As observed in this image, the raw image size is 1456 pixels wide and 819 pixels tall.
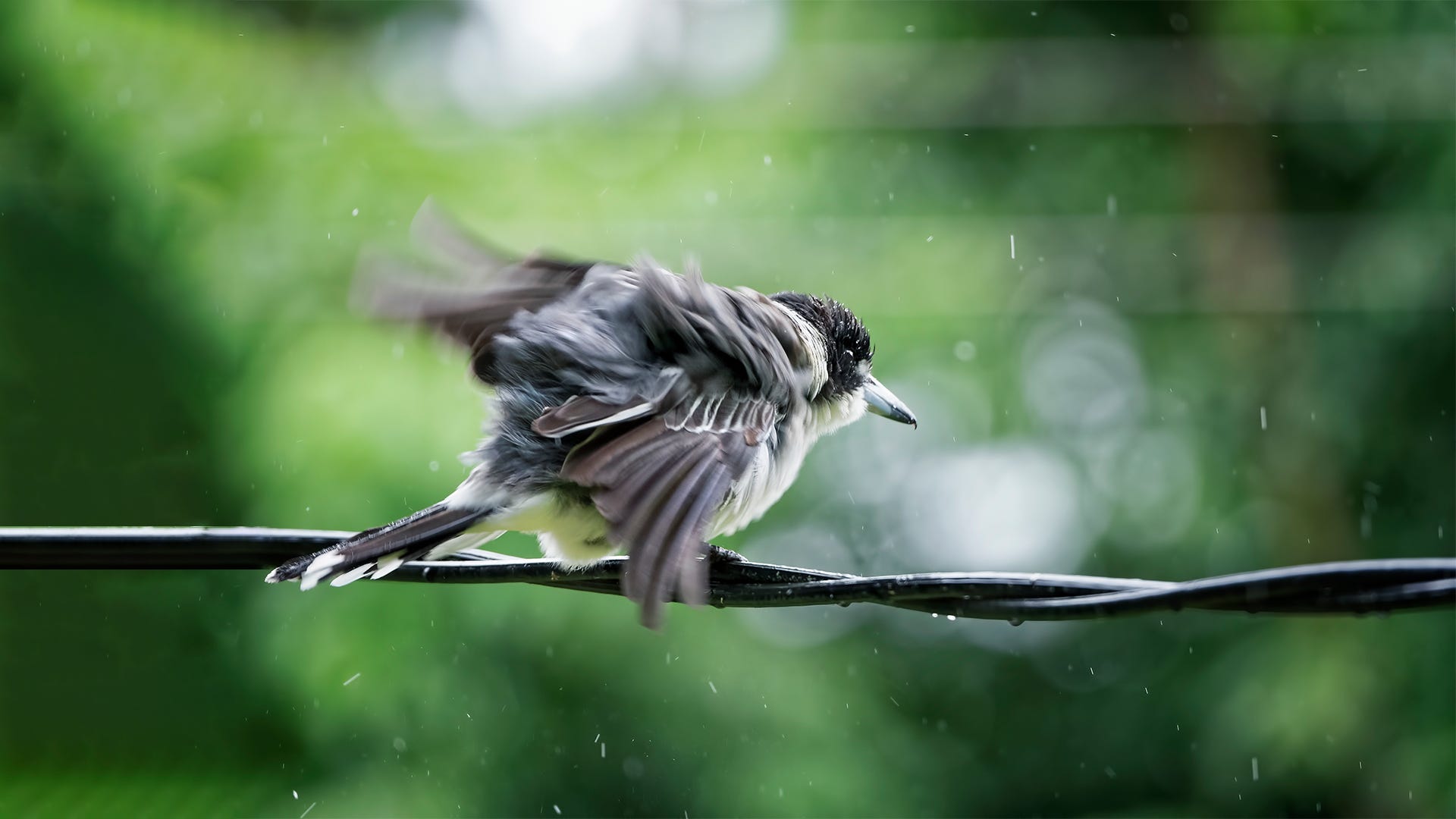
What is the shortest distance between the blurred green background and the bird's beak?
1.88 metres

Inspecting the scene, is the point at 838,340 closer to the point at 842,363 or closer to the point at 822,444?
the point at 842,363

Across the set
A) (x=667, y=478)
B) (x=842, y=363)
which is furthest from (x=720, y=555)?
(x=842, y=363)

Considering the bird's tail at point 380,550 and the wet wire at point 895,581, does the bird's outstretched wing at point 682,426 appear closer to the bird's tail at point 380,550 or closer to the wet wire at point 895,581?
the wet wire at point 895,581

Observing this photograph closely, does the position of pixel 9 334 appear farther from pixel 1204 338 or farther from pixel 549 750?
pixel 1204 338

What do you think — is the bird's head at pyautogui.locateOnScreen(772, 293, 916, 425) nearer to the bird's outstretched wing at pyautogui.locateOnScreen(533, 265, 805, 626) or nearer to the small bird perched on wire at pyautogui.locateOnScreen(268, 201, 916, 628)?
the small bird perched on wire at pyautogui.locateOnScreen(268, 201, 916, 628)

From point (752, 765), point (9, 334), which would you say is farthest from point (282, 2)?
point (752, 765)

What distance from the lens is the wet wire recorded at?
1748 millimetres

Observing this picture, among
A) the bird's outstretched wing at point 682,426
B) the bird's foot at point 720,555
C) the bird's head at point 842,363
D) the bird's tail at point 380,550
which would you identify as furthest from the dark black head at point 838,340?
the bird's tail at point 380,550

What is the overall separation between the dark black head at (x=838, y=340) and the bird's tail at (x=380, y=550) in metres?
1.24

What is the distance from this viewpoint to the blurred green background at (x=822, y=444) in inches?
207

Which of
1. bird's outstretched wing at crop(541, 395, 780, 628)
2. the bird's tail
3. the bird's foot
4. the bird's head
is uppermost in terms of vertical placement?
the bird's head

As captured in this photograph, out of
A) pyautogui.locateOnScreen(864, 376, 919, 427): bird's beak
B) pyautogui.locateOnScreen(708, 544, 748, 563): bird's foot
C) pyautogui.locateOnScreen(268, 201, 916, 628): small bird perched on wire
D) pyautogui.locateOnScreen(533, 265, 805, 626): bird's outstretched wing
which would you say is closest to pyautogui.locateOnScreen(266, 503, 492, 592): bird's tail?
pyautogui.locateOnScreen(268, 201, 916, 628): small bird perched on wire

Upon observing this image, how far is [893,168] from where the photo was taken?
22.9 ft

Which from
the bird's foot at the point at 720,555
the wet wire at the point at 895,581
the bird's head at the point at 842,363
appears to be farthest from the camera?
the bird's head at the point at 842,363
